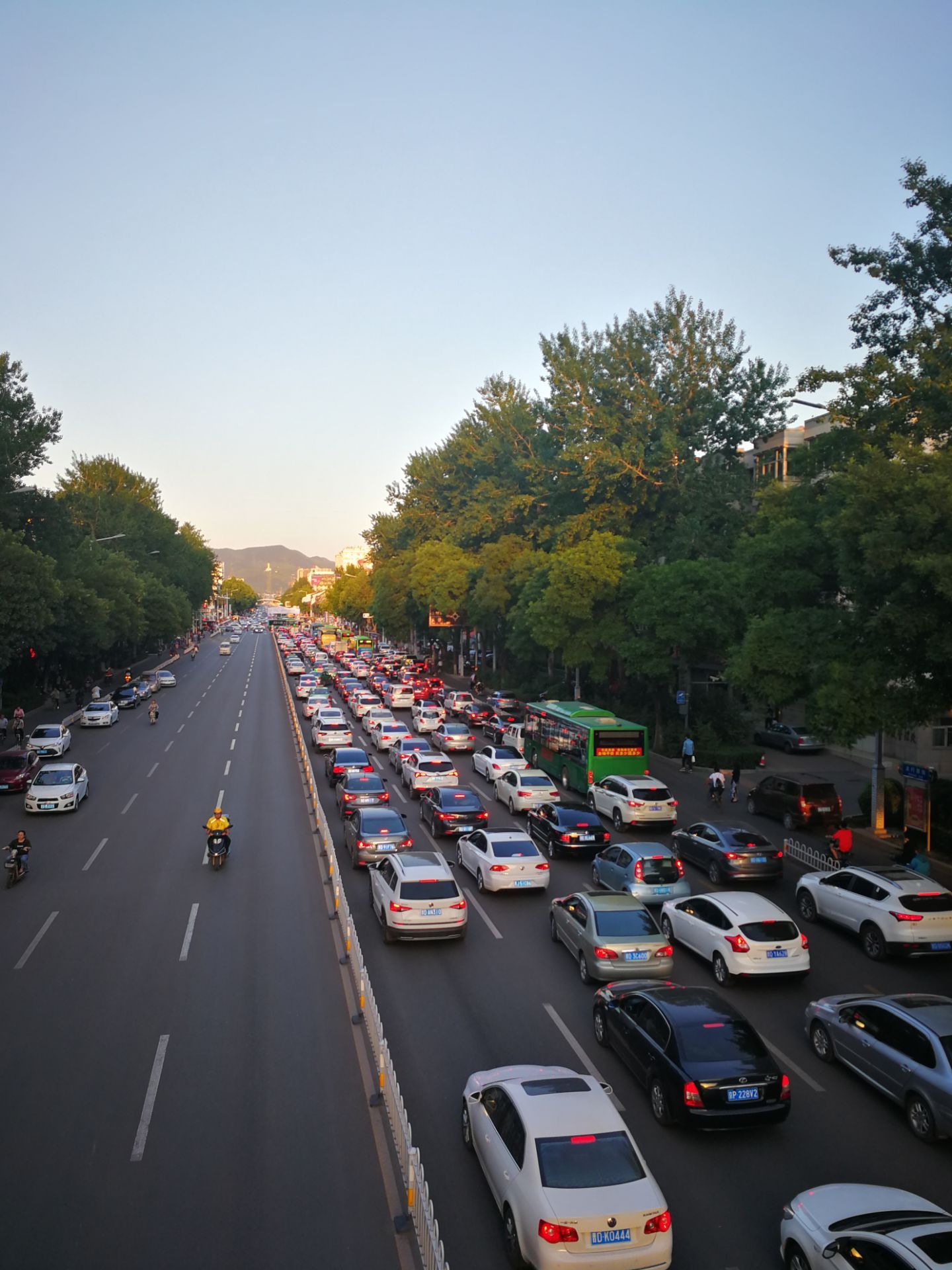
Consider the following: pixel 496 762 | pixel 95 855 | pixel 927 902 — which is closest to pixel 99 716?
pixel 496 762

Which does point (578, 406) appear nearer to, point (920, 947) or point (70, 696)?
point (70, 696)

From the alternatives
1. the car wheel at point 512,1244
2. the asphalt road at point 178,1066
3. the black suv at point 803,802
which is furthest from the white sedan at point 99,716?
the car wheel at point 512,1244

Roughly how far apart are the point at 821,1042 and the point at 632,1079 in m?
2.84

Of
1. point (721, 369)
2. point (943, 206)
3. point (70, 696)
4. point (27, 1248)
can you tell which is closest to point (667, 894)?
point (27, 1248)

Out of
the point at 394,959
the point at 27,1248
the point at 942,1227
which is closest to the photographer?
the point at 942,1227

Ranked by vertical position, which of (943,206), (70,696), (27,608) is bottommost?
(70,696)

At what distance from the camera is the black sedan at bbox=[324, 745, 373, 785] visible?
102 feet

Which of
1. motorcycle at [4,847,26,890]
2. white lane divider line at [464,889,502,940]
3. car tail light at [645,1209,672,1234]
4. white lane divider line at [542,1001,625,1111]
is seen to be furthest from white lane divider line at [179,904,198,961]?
car tail light at [645,1209,672,1234]

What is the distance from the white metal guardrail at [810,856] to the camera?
22359 millimetres

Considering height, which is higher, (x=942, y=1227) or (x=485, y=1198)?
(x=942, y=1227)

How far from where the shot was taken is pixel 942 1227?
704 centimetres

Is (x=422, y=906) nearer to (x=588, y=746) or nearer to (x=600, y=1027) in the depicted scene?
(x=600, y=1027)

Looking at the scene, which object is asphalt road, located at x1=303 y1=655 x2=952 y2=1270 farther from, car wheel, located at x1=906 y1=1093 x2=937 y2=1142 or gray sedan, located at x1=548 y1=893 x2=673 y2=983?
gray sedan, located at x1=548 y1=893 x2=673 y2=983

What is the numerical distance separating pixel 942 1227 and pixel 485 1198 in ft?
13.3
